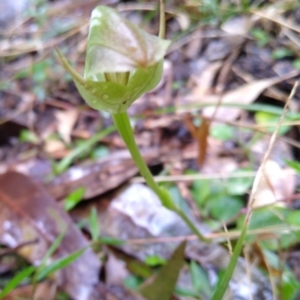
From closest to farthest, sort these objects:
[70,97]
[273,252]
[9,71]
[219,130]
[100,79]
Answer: [100,79] → [273,252] → [219,130] → [70,97] → [9,71]

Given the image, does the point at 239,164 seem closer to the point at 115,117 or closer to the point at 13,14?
the point at 115,117

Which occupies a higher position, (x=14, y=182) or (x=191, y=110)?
(x=14, y=182)

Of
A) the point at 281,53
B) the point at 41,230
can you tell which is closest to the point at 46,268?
the point at 41,230

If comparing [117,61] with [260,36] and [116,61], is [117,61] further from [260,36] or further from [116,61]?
[260,36]

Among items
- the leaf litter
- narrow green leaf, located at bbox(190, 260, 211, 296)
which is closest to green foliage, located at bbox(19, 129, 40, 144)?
the leaf litter

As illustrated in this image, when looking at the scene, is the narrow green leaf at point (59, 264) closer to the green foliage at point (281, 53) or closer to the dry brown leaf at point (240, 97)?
the dry brown leaf at point (240, 97)

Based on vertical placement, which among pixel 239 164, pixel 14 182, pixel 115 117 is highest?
pixel 115 117

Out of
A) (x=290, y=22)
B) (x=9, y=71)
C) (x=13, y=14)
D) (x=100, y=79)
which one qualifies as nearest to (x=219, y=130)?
(x=290, y=22)
